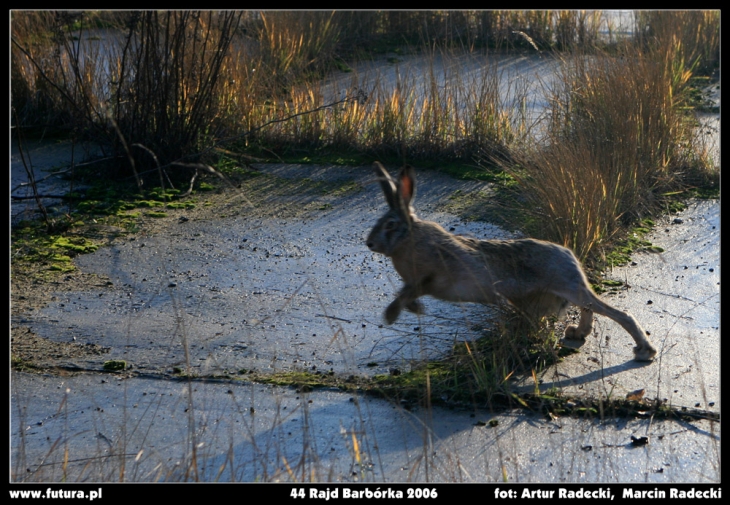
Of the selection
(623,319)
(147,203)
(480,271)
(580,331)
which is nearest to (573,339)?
(580,331)

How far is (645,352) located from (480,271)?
992 millimetres

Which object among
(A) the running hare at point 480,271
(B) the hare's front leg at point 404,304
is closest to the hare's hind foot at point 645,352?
(A) the running hare at point 480,271

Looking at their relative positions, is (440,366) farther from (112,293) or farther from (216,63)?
(216,63)

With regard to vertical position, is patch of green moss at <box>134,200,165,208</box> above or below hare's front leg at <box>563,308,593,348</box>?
above

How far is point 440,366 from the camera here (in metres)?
4.62

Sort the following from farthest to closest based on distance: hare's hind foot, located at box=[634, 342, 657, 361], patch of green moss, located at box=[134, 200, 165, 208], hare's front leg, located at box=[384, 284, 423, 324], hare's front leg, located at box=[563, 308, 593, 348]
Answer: patch of green moss, located at box=[134, 200, 165, 208]
hare's front leg, located at box=[563, 308, 593, 348]
hare's hind foot, located at box=[634, 342, 657, 361]
hare's front leg, located at box=[384, 284, 423, 324]

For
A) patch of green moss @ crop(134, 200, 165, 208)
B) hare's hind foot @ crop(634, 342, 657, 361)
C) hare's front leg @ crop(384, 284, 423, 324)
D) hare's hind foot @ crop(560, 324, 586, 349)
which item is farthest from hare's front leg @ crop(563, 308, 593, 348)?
patch of green moss @ crop(134, 200, 165, 208)

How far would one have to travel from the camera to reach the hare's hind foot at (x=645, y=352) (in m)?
4.59

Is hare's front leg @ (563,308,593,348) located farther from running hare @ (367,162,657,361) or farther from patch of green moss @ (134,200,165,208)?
patch of green moss @ (134,200,165,208)

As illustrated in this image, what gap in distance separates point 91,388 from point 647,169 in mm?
5163

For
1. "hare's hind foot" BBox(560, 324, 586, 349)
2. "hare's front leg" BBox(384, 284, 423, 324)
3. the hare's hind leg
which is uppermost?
"hare's front leg" BBox(384, 284, 423, 324)

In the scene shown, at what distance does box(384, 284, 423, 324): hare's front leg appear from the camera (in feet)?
14.5

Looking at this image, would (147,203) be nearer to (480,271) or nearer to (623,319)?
(480,271)

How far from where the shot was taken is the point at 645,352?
459cm
